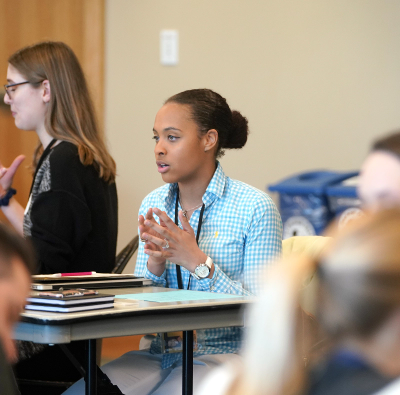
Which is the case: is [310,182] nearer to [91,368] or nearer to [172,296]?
[172,296]

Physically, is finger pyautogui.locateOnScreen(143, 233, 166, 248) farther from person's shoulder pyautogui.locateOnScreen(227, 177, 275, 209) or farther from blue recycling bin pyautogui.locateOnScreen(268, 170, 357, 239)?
blue recycling bin pyautogui.locateOnScreen(268, 170, 357, 239)

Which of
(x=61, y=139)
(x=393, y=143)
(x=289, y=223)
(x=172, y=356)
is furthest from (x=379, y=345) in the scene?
(x=289, y=223)

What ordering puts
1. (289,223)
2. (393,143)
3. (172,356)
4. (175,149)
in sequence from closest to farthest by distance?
(393,143)
(172,356)
(175,149)
(289,223)

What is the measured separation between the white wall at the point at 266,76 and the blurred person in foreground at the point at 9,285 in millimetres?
2998

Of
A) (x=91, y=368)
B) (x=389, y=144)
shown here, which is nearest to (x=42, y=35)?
(x=91, y=368)

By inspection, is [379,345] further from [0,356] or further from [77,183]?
[77,183]

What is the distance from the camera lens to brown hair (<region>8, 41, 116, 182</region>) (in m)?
2.28

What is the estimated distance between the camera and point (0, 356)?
2.07 ft

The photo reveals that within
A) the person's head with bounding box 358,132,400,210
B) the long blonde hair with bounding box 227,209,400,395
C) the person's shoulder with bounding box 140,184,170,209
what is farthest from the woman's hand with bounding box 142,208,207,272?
the long blonde hair with bounding box 227,209,400,395

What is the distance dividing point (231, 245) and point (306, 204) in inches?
61.4

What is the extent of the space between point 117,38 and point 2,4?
2.12 ft

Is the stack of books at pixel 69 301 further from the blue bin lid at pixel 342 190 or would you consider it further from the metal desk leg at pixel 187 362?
the blue bin lid at pixel 342 190

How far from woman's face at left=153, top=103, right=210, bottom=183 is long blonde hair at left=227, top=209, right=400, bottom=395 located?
1.40 meters

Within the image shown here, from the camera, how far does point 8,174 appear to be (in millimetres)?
2393
